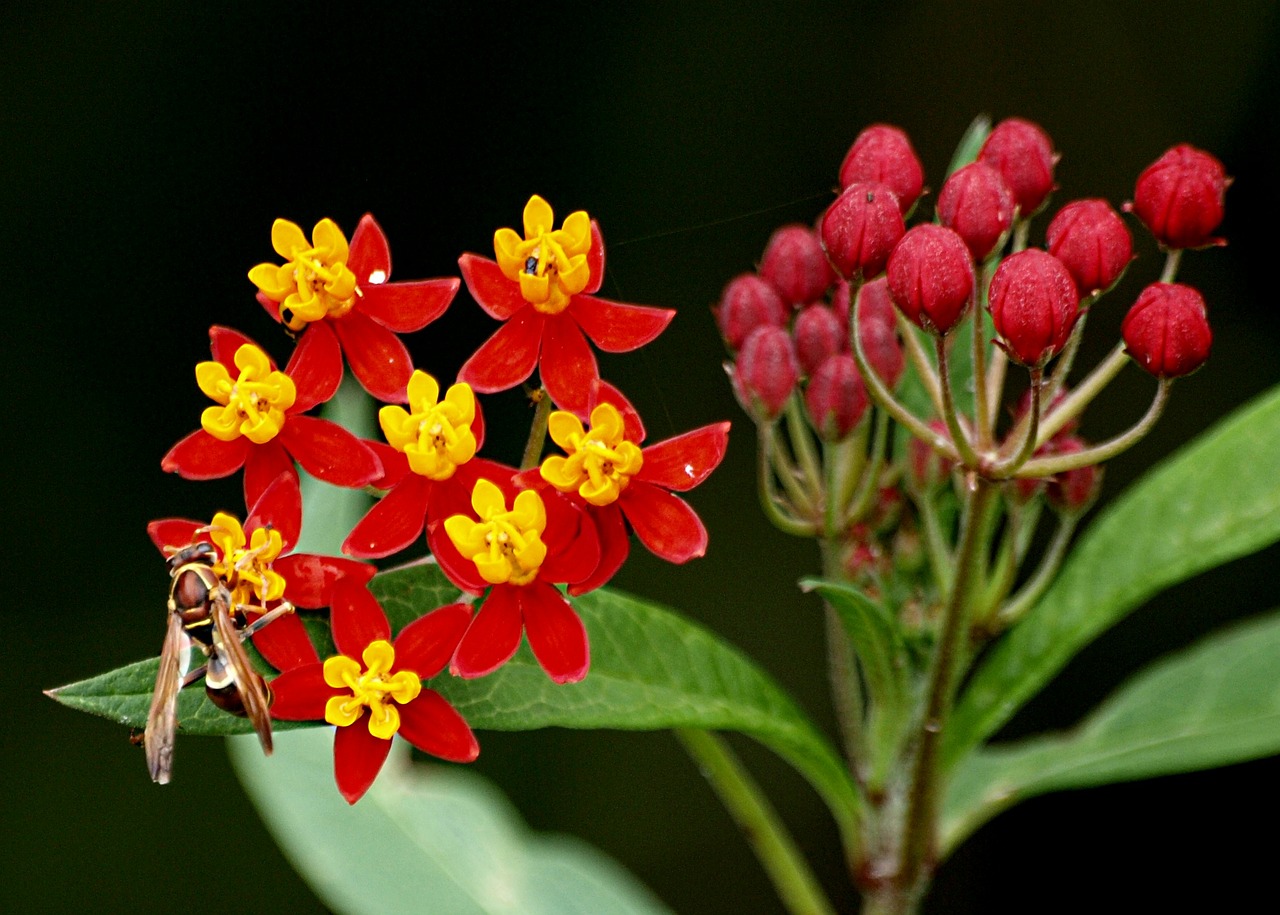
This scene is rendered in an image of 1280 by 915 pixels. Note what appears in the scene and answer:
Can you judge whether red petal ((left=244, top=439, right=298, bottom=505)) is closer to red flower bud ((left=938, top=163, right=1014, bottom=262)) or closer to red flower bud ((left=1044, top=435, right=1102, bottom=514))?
red flower bud ((left=938, top=163, right=1014, bottom=262))

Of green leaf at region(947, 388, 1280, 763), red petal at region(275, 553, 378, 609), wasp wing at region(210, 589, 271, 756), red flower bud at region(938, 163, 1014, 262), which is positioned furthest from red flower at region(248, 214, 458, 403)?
green leaf at region(947, 388, 1280, 763)

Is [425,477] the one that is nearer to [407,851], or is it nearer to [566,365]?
[566,365]

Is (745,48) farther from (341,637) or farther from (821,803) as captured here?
(341,637)

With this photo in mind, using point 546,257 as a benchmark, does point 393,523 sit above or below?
below

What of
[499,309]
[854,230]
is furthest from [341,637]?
[854,230]

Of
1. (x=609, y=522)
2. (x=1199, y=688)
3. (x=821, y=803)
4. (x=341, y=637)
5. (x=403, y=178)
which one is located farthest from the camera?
(x=821, y=803)

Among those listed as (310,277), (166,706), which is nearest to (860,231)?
(310,277)
